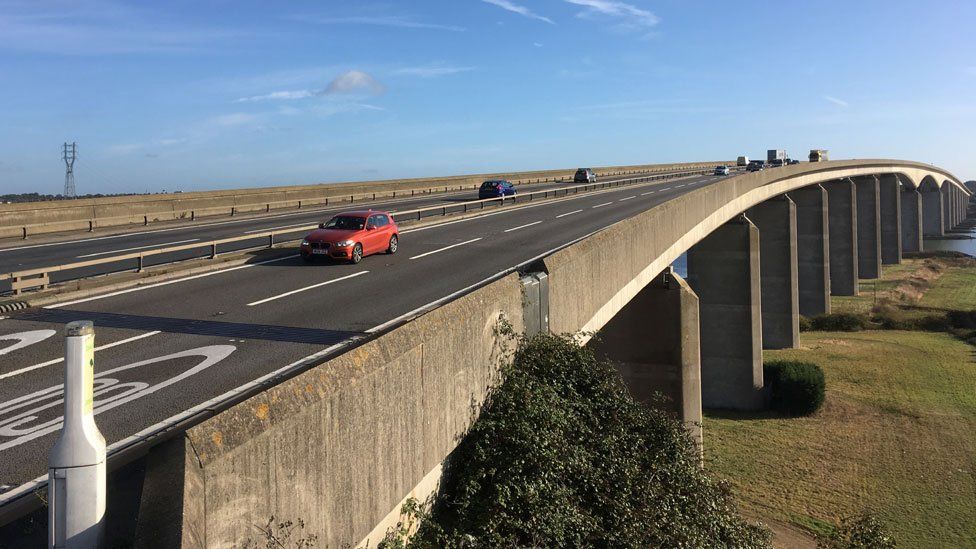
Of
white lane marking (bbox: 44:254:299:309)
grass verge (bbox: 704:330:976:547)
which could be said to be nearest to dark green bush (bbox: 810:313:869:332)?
grass verge (bbox: 704:330:976:547)

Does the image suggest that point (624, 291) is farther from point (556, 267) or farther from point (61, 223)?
point (61, 223)

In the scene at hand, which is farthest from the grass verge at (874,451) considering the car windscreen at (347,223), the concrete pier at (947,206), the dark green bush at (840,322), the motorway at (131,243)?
the concrete pier at (947,206)

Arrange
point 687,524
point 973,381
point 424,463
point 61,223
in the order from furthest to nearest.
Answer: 1. point 973,381
2. point 61,223
3. point 687,524
4. point 424,463

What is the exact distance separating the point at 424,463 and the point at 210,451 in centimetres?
333

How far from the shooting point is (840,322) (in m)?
51.3

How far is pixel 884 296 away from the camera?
206 ft

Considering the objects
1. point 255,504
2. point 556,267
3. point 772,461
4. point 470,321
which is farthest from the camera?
point 772,461

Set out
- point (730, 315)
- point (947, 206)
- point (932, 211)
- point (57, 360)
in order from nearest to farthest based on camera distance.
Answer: point (57, 360)
point (730, 315)
point (932, 211)
point (947, 206)

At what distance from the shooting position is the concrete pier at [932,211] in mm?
139625

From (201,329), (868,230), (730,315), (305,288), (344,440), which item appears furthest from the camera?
(868,230)

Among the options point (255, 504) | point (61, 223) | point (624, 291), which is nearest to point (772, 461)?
point (624, 291)

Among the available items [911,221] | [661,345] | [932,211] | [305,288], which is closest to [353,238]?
[305,288]

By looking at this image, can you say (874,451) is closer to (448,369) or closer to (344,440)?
(448,369)

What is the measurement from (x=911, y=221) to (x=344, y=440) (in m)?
120
